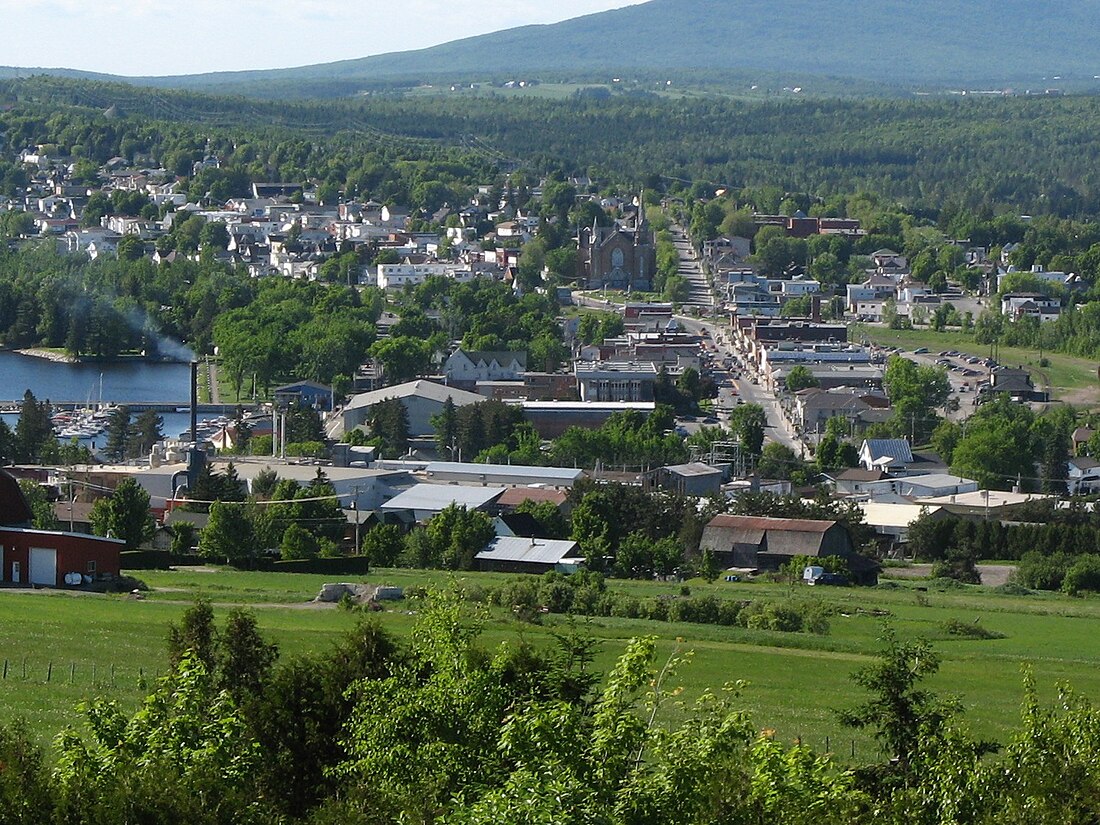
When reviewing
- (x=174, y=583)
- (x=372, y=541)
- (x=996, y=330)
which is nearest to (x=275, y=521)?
(x=372, y=541)

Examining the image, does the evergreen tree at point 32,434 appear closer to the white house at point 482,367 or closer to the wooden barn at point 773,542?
the white house at point 482,367

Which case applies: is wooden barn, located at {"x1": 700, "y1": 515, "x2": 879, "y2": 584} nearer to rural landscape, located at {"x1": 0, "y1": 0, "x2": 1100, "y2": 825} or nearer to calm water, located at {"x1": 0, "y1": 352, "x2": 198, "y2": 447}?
rural landscape, located at {"x1": 0, "y1": 0, "x2": 1100, "y2": 825}

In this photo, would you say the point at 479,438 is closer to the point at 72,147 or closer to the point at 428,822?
the point at 428,822

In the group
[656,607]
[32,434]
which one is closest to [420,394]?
[32,434]

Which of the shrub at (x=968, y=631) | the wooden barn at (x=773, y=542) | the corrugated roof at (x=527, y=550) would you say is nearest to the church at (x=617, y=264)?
the wooden barn at (x=773, y=542)

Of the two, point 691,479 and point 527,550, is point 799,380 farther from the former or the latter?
point 527,550

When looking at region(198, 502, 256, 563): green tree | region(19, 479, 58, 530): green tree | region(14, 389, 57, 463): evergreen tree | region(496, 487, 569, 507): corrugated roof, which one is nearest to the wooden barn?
region(496, 487, 569, 507): corrugated roof
